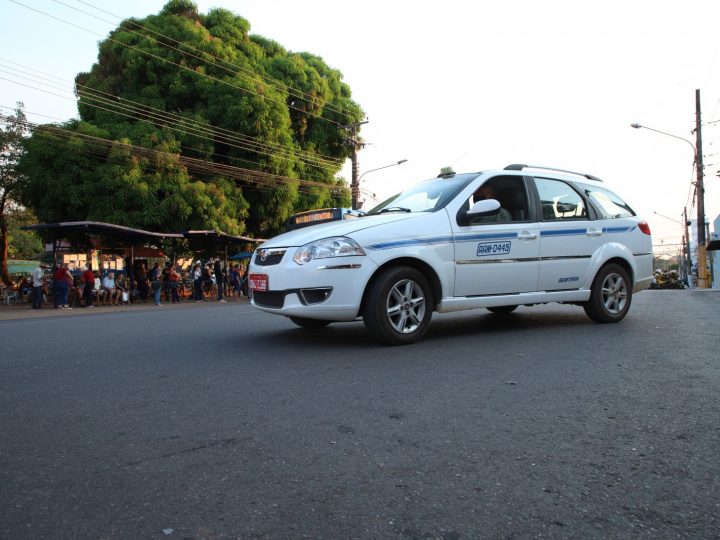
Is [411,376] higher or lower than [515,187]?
lower

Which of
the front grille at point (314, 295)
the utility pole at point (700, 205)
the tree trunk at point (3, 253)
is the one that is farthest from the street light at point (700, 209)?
the tree trunk at point (3, 253)

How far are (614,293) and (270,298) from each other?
4.24 m

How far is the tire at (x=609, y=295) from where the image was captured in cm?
680

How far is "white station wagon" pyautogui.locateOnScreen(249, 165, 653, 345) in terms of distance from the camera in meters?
5.31

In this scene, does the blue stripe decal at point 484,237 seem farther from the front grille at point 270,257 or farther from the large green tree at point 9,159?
the large green tree at point 9,159

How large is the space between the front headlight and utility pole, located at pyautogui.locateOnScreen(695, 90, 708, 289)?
92.6 feet

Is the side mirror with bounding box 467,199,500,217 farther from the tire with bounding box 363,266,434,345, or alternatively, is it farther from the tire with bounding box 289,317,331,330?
the tire with bounding box 289,317,331,330

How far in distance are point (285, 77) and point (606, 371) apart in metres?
29.6

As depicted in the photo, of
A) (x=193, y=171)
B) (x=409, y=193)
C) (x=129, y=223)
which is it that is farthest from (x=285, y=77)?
(x=409, y=193)

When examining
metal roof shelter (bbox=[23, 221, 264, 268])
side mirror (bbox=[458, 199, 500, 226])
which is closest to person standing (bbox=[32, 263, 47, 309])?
metal roof shelter (bbox=[23, 221, 264, 268])

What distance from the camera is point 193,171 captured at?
25359mm

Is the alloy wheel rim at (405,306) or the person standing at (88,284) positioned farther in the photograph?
the person standing at (88,284)

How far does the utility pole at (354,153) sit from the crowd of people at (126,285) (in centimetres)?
868

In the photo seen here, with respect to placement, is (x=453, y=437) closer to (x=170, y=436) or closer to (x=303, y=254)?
(x=170, y=436)
